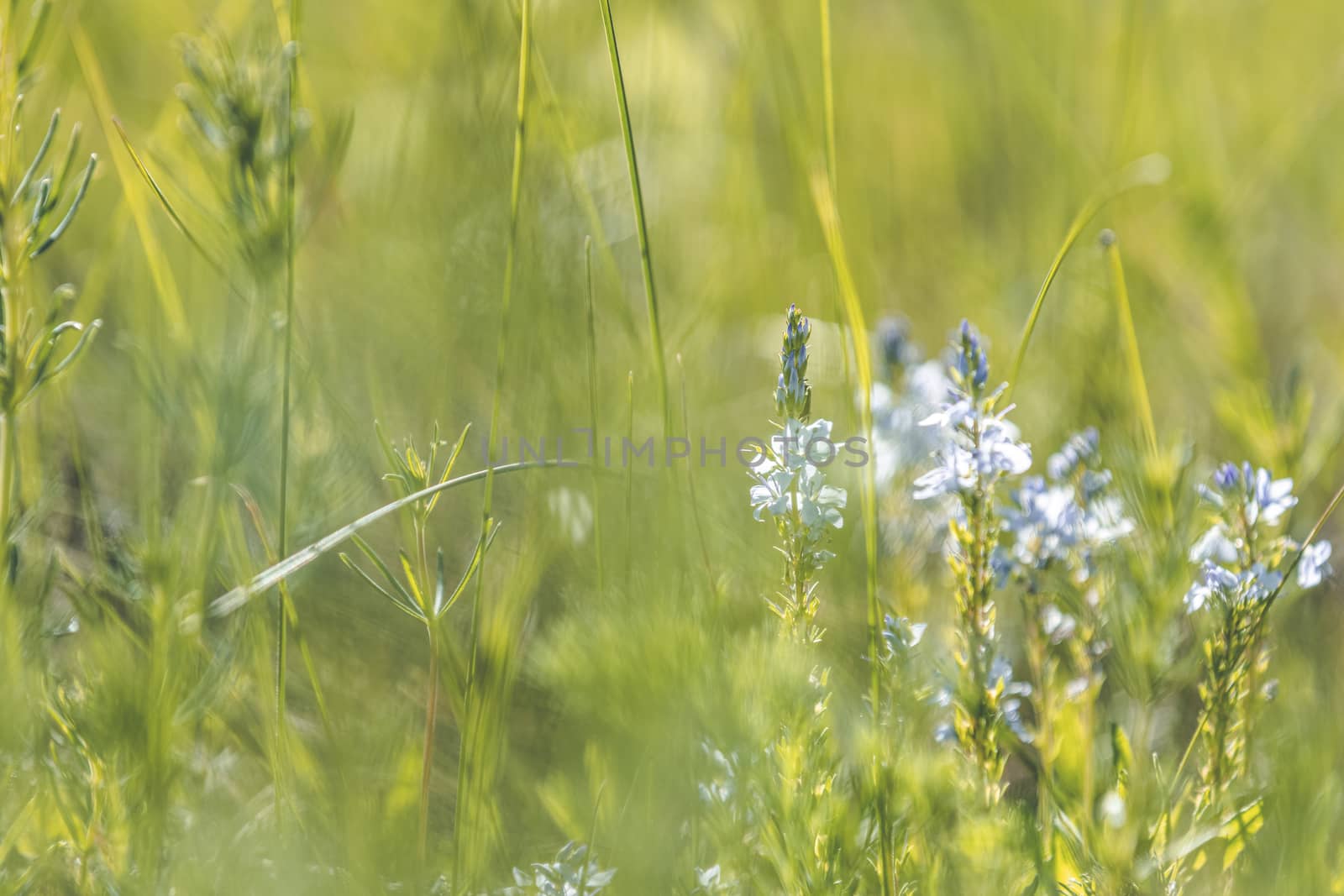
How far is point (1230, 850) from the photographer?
3.05 ft

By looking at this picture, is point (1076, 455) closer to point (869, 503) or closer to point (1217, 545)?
point (1217, 545)

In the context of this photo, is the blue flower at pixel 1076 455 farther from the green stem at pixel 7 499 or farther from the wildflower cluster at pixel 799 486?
A: the green stem at pixel 7 499

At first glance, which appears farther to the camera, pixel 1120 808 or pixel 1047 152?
pixel 1047 152

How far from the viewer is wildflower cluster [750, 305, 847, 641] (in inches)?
33.9

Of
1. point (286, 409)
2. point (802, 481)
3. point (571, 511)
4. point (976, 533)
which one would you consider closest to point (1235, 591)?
point (976, 533)

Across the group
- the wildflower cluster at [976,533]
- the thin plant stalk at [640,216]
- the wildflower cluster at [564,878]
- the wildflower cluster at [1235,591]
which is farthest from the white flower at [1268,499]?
the wildflower cluster at [564,878]

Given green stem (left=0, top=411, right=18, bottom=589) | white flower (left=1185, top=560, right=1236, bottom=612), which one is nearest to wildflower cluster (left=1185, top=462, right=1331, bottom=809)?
white flower (left=1185, top=560, right=1236, bottom=612)

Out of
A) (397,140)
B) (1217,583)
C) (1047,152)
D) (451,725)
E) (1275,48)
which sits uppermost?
(1275,48)

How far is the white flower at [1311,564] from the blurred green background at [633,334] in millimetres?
105

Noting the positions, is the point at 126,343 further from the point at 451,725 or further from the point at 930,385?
the point at 930,385

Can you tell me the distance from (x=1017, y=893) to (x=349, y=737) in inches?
26.2

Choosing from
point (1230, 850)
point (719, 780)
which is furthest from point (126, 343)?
point (1230, 850)

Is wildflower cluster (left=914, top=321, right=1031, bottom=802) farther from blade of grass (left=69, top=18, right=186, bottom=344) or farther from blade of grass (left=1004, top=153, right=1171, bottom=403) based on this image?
blade of grass (left=69, top=18, right=186, bottom=344)

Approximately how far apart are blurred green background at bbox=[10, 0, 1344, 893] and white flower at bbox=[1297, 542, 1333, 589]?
0.11 meters
